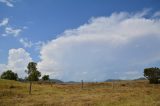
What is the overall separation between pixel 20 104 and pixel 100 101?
35.3 ft

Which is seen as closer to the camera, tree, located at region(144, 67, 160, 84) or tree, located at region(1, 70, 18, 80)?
tree, located at region(144, 67, 160, 84)

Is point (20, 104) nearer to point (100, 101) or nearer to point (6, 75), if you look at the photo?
Result: point (100, 101)

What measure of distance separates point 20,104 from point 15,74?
346 ft

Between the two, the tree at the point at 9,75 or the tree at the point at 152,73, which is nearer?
the tree at the point at 152,73

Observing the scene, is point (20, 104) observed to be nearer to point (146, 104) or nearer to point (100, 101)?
point (100, 101)

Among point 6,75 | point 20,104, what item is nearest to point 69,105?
point 20,104

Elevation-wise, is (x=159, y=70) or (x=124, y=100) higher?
(x=159, y=70)

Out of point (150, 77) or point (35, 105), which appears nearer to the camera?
point (35, 105)

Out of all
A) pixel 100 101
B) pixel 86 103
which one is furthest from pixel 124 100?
pixel 86 103

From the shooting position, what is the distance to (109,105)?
1256 inches

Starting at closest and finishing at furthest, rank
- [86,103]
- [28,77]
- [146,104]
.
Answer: [146,104]
[86,103]
[28,77]

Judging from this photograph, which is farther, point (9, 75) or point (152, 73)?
point (9, 75)

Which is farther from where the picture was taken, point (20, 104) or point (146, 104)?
point (20, 104)

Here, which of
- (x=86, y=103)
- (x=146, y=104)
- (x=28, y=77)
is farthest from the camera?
(x=28, y=77)
